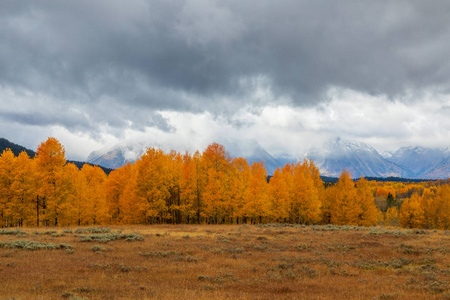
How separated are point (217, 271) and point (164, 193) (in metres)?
34.0

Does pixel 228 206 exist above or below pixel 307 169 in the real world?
below

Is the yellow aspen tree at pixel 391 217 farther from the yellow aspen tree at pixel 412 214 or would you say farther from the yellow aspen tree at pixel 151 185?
the yellow aspen tree at pixel 151 185

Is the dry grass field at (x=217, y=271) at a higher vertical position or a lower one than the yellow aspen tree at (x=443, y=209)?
higher

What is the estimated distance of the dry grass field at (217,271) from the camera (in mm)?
12273

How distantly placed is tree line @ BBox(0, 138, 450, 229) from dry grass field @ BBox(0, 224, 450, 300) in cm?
2179

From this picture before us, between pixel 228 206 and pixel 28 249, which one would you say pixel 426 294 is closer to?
pixel 28 249

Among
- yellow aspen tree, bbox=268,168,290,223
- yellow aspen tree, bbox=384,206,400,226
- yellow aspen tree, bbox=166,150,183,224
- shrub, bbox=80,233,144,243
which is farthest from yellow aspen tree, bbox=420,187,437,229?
shrub, bbox=80,233,144,243

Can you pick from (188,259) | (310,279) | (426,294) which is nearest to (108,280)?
(188,259)

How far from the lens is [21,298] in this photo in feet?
34.2

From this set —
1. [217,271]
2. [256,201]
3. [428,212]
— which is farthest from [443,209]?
[217,271]

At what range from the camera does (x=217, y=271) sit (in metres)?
16.3

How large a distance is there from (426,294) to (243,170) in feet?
152

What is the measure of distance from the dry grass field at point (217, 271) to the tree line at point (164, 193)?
21.8 m

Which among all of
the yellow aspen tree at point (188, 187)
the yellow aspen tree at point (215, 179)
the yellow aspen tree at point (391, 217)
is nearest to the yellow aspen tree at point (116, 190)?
the yellow aspen tree at point (188, 187)
